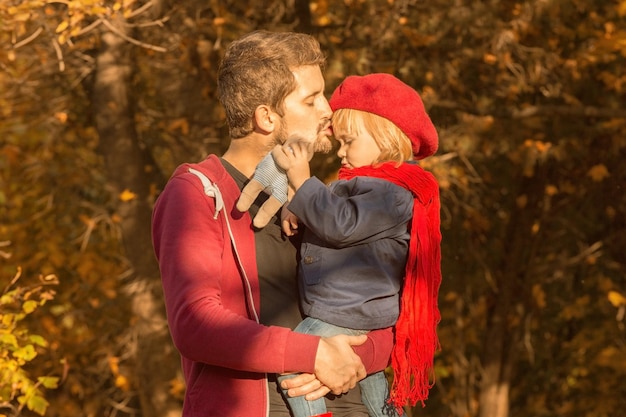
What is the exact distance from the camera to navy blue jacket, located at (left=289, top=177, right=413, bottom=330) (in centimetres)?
285

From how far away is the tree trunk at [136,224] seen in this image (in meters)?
9.00

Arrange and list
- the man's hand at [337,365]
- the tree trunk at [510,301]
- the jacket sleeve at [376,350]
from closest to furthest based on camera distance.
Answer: the man's hand at [337,365] < the jacket sleeve at [376,350] < the tree trunk at [510,301]

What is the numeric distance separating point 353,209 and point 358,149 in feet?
1.14

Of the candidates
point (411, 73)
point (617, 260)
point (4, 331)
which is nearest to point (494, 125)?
point (411, 73)

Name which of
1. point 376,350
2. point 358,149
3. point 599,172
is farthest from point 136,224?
point 376,350

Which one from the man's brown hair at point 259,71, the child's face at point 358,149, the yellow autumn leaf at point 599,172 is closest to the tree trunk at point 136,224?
the yellow autumn leaf at point 599,172

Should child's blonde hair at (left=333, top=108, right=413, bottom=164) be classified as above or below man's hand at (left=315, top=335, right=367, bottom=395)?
above

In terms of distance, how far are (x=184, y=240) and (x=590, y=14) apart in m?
7.35

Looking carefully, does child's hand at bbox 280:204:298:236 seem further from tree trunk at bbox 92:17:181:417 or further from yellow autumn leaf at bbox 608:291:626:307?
yellow autumn leaf at bbox 608:291:626:307

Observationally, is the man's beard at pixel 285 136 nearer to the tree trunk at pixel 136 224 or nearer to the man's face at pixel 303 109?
the man's face at pixel 303 109

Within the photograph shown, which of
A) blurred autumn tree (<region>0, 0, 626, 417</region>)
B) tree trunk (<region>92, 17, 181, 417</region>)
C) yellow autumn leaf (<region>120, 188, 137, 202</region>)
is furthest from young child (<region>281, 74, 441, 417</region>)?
tree trunk (<region>92, 17, 181, 417</region>)

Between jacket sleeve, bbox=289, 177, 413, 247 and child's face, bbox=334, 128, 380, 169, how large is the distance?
0.16 meters

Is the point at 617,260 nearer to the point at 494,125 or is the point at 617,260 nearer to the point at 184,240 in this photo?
the point at 494,125

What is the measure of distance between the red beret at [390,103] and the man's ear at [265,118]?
303mm
